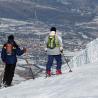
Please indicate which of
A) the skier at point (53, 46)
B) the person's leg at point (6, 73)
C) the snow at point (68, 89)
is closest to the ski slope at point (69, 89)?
the snow at point (68, 89)

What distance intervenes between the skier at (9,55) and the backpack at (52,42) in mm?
1087

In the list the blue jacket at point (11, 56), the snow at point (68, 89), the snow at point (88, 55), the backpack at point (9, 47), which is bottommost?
the snow at point (88, 55)

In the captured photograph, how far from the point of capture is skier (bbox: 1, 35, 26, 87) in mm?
18656

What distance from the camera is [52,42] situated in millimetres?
19031

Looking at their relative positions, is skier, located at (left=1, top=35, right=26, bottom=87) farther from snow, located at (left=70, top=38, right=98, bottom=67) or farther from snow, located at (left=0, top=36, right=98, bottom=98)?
snow, located at (left=70, top=38, right=98, bottom=67)

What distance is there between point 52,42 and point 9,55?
6.02 ft

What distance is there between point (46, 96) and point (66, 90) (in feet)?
2.22

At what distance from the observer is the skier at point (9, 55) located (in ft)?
61.2

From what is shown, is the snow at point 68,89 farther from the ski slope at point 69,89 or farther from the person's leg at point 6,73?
Result: the person's leg at point 6,73

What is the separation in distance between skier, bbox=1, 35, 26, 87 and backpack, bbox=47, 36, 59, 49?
109 centimetres

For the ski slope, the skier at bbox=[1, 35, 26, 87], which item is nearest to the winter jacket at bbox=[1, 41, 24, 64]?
the skier at bbox=[1, 35, 26, 87]

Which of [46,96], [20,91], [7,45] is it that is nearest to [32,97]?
[46,96]

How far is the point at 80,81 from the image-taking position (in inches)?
555

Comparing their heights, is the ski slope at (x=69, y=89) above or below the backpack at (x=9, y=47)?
below
